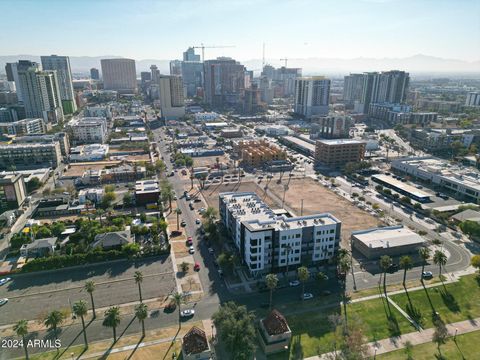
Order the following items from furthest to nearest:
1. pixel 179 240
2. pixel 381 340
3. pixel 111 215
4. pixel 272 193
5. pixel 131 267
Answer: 1. pixel 272 193
2. pixel 111 215
3. pixel 179 240
4. pixel 131 267
5. pixel 381 340

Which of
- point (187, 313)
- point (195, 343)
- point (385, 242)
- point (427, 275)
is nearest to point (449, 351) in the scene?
point (427, 275)

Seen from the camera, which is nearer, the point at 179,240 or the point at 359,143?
the point at 179,240

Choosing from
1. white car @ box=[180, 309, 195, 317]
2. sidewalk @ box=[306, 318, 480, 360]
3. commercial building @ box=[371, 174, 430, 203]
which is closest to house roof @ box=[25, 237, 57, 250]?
white car @ box=[180, 309, 195, 317]

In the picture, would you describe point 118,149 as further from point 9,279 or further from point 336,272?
point 336,272

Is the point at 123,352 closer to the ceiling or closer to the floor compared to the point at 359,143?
closer to the floor

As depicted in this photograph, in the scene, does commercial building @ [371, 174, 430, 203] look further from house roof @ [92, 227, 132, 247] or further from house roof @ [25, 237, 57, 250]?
house roof @ [25, 237, 57, 250]

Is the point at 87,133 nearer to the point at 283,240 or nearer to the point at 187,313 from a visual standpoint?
the point at 283,240

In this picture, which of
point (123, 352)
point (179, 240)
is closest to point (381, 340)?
point (123, 352)
